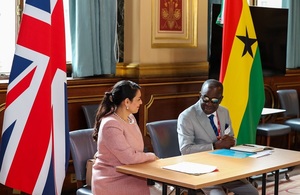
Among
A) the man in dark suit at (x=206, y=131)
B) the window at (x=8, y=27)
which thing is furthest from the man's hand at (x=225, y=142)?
the window at (x=8, y=27)

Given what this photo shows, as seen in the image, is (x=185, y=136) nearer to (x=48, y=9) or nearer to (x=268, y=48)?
(x=48, y=9)

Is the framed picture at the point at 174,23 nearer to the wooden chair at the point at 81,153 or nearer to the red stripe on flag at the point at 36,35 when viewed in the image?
the wooden chair at the point at 81,153

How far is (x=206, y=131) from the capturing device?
434 centimetres

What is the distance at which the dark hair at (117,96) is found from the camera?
3.79 m

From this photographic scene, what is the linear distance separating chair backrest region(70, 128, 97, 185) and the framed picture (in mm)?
2028

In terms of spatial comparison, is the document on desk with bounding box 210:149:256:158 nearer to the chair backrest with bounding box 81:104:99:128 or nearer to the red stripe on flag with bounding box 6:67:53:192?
the red stripe on flag with bounding box 6:67:53:192

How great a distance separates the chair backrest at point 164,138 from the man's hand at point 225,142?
0.41 m

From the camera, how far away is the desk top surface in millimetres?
3350

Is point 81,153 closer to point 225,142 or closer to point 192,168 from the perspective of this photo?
point 192,168

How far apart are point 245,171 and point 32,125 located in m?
1.27

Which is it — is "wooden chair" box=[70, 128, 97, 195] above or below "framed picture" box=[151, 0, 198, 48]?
below

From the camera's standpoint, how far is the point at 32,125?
11.5 feet

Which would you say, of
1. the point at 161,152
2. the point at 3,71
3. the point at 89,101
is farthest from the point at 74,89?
the point at 161,152

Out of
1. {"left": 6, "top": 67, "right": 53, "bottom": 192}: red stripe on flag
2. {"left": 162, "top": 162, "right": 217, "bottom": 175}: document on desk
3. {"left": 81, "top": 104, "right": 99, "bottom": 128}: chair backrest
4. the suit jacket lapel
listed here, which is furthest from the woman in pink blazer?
{"left": 81, "top": 104, "right": 99, "bottom": 128}: chair backrest
